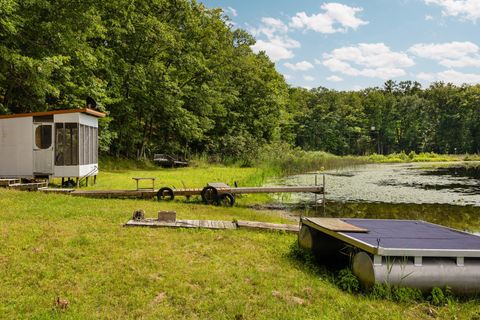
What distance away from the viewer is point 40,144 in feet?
46.3

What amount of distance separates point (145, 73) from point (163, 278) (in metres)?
22.2

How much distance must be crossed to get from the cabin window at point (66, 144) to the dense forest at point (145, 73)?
2.97 m

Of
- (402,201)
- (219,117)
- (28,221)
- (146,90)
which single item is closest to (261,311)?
(28,221)

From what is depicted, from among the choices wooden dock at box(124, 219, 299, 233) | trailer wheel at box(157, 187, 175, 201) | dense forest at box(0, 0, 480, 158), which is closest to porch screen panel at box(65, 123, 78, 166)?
dense forest at box(0, 0, 480, 158)

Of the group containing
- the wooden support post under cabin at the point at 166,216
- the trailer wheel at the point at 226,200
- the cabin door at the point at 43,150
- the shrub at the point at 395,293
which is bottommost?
the shrub at the point at 395,293

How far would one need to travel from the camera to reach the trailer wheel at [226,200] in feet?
44.1

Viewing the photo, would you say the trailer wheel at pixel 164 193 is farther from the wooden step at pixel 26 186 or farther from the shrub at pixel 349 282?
the shrub at pixel 349 282

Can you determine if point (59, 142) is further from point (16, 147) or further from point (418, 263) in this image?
point (418, 263)

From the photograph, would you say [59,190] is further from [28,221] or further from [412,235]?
[412,235]

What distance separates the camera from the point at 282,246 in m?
7.55

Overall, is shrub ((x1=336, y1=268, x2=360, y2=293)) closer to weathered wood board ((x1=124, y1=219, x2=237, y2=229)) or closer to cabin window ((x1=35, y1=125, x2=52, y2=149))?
weathered wood board ((x1=124, y1=219, x2=237, y2=229))

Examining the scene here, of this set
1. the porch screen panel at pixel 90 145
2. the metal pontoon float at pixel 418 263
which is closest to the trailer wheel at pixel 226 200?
the porch screen panel at pixel 90 145

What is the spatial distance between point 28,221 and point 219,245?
4.12 meters

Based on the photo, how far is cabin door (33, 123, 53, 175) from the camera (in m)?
14.0
